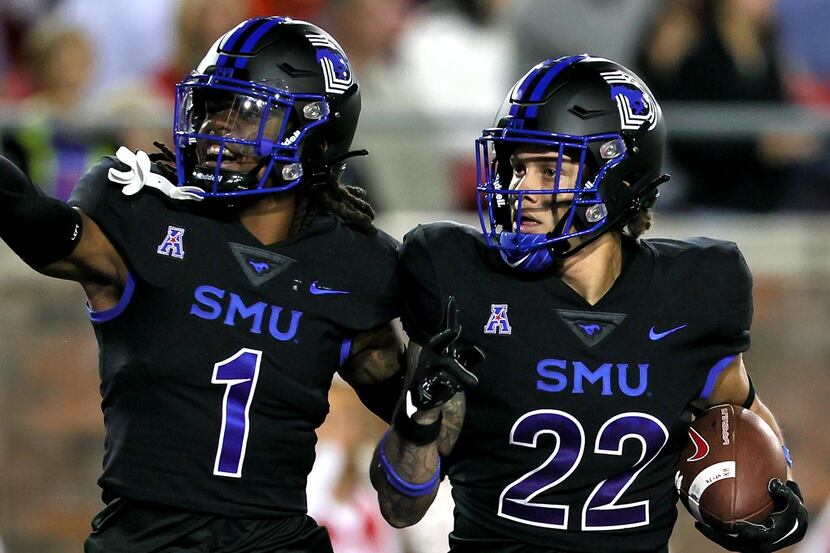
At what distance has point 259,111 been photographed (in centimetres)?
322

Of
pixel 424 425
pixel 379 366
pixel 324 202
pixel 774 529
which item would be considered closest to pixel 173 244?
pixel 324 202

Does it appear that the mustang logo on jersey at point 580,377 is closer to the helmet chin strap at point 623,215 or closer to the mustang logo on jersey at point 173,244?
the helmet chin strap at point 623,215

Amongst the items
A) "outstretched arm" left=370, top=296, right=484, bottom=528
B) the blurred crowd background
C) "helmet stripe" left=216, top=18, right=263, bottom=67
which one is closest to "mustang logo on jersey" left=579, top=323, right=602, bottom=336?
"outstretched arm" left=370, top=296, right=484, bottom=528

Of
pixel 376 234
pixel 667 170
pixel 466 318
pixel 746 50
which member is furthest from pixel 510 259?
pixel 746 50

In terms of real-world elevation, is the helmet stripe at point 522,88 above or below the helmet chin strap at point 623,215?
above

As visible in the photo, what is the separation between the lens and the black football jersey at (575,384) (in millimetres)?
3164

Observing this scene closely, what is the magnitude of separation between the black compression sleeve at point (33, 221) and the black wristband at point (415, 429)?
767 mm

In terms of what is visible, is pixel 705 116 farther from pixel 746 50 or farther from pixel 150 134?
pixel 150 134

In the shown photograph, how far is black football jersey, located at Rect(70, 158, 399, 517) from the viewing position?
3.12 meters

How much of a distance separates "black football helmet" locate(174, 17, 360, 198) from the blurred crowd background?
2.33m

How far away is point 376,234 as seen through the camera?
3402mm

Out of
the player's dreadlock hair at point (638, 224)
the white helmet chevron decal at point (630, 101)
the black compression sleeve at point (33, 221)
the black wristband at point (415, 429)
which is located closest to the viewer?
the black compression sleeve at point (33, 221)

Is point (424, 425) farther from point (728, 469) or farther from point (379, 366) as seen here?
point (728, 469)

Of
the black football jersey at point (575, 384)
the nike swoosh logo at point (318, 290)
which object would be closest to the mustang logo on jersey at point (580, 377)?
the black football jersey at point (575, 384)
